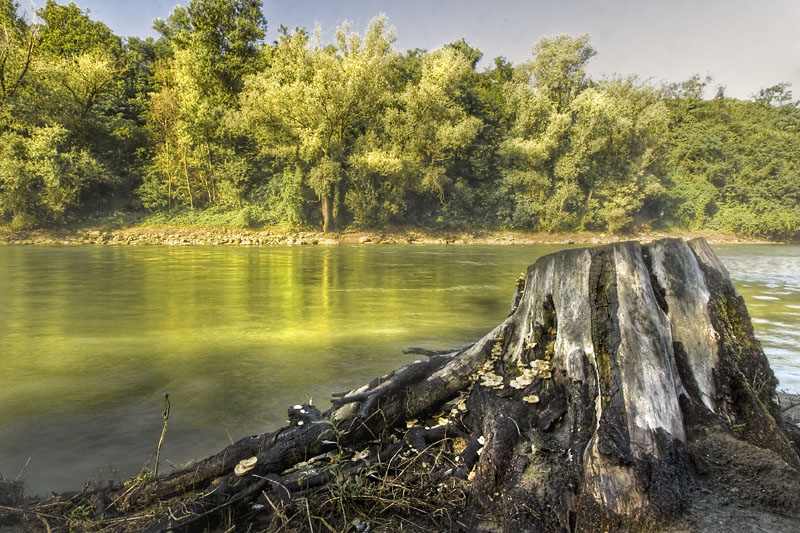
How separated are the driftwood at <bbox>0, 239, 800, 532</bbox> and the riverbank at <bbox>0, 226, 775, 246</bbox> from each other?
2922cm

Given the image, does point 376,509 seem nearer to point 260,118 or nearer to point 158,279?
point 158,279

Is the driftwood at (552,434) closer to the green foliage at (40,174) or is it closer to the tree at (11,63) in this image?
the green foliage at (40,174)

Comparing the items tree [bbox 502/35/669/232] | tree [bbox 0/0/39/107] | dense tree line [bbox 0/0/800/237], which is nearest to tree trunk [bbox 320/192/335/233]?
dense tree line [bbox 0/0/800/237]

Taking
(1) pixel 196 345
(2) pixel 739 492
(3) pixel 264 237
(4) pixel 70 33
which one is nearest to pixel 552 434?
(2) pixel 739 492

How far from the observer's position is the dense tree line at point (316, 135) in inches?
1139

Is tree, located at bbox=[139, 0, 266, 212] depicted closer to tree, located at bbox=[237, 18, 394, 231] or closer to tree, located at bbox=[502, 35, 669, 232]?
tree, located at bbox=[237, 18, 394, 231]

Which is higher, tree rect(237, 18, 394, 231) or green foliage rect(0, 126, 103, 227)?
tree rect(237, 18, 394, 231)

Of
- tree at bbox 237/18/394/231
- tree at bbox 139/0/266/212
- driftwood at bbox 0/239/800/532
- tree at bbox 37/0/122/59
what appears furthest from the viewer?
tree at bbox 37/0/122/59

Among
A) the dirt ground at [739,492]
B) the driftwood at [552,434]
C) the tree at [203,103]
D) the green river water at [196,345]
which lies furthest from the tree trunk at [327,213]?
the dirt ground at [739,492]

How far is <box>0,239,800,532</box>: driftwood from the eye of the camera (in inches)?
88.3

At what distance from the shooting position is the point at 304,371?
5898mm

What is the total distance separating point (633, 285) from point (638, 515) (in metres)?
1.37

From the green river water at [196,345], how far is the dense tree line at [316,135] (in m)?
16.4

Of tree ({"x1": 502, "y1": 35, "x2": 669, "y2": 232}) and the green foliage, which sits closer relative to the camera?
the green foliage
